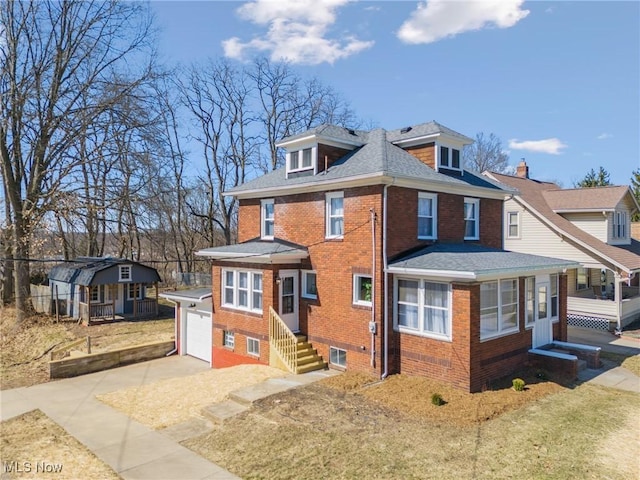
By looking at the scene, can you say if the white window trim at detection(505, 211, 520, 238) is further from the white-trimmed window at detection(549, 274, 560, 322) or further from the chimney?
the white-trimmed window at detection(549, 274, 560, 322)

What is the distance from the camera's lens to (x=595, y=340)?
742 inches

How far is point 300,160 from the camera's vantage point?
1664 centimetres

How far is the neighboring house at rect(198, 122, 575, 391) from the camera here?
1234cm

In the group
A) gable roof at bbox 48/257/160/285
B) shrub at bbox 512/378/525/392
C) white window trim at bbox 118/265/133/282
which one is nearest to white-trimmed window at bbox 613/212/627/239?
shrub at bbox 512/378/525/392

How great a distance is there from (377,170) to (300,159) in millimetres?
4418

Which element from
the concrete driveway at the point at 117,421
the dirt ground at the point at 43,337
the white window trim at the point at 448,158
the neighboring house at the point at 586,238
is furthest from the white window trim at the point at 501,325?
the dirt ground at the point at 43,337

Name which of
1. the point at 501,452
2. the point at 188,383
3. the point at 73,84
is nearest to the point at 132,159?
the point at 73,84

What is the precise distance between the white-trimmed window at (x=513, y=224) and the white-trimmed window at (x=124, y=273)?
22787 millimetres

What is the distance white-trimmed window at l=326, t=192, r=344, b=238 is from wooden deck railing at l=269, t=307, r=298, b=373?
11.2ft

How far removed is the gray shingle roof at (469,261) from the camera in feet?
38.4

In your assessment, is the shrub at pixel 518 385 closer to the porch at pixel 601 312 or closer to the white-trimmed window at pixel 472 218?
the white-trimmed window at pixel 472 218

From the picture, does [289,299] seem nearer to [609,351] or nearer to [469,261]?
[469,261]

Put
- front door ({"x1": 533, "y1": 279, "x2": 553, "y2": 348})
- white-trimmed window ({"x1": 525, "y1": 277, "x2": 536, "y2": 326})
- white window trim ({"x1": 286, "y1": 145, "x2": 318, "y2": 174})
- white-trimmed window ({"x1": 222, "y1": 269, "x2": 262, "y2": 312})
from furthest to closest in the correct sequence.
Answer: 1. white window trim ({"x1": 286, "y1": 145, "x2": 318, "y2": 174})
2. white-trimmed window ({"x1": 222, "y1": 269, "x2": 262, "y2": 312})
3. front door ({"x1": 533, "y1": 279, "x2": 553, "y2": 348})
4. white-trimmed window ({"x1": 525, "y1": 277, "x2": 536, "y2": 326})

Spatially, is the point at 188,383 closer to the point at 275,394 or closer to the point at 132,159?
the point at 275,394
